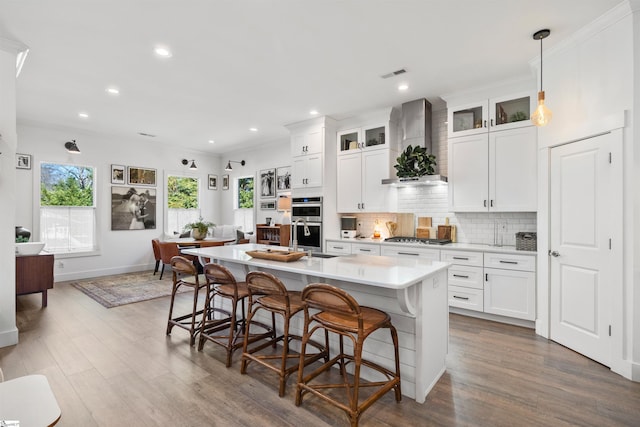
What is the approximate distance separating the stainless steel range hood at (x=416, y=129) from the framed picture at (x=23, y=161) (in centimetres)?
645

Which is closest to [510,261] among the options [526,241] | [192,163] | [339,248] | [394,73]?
[526,241]

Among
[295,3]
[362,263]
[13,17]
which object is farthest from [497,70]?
[13,17]

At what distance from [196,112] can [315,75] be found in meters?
2.46

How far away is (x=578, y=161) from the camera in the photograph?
10.3ft

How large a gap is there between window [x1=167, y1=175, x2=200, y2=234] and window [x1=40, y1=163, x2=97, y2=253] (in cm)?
161

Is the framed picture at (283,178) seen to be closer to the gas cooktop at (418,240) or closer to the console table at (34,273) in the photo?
the gas cooktop at (418,240)

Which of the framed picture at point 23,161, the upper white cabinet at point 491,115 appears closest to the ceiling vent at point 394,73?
the upper white cabinet at point 491,115

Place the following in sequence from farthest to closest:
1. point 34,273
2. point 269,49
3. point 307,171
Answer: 1. point 307,171
2. point 34,273
3. point 269,49

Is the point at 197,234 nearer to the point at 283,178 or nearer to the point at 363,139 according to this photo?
the point at 283,178

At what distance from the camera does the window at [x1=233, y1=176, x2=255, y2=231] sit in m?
8.21

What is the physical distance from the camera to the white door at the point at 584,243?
283cm

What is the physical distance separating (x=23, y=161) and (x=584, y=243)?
27.9 ft

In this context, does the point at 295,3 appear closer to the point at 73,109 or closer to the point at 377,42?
the point at 377,42

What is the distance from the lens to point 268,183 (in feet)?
25.1
